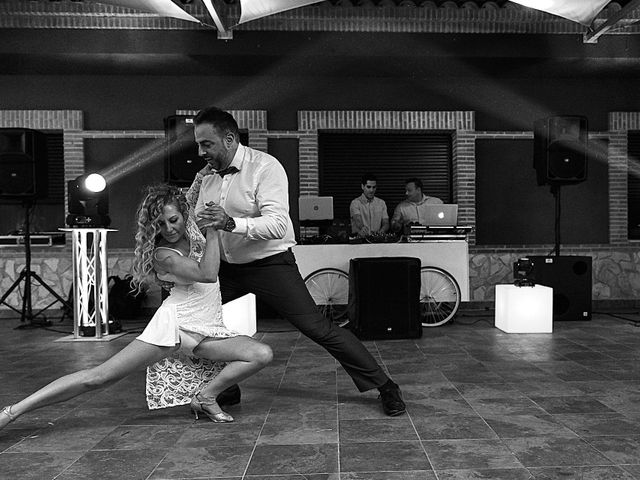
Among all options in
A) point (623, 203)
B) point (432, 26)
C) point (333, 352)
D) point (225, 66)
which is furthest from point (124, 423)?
point (623, 203)

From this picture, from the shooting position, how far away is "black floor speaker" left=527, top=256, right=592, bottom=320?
6512 millimetres

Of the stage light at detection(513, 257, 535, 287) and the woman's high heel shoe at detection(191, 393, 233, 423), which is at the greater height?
the stage light at detection(513, 257, 535, 287)

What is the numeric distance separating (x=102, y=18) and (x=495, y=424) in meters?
6.47

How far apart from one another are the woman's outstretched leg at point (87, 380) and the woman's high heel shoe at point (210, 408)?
367mm

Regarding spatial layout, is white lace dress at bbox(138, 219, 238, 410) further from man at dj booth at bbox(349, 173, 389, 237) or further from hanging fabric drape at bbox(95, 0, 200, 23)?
man at dj booth at bbox(349, 173, 389, 237)

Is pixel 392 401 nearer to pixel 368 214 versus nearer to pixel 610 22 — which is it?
pixel 368 214

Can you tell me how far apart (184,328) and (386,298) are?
120 inches

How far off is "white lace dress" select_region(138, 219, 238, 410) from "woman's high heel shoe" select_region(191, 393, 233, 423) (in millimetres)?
59

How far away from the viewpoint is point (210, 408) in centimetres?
294

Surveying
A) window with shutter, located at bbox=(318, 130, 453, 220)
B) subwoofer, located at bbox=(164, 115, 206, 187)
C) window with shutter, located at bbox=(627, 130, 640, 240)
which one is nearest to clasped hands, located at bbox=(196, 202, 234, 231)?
subwoofer, located at bbox=(164, 115, 206, 187)

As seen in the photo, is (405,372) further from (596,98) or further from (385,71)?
(596,98)

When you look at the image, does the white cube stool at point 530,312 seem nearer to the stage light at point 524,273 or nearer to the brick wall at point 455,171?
the stage light at point 524,273

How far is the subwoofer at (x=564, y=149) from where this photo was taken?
6539 mm

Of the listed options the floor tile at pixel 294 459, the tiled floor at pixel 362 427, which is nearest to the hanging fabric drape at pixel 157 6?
the tiled floor at pixel 362 427
